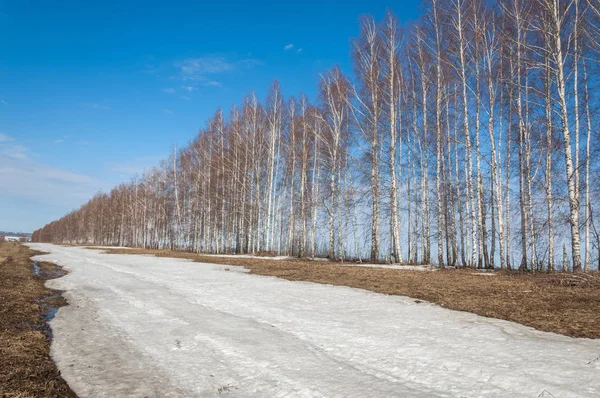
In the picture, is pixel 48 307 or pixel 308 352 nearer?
pixel 308 352

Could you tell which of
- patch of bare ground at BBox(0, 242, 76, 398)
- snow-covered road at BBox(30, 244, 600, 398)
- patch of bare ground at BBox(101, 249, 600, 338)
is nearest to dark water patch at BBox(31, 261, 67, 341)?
patch of bare ground at BBox(0, 242, 76, 398)

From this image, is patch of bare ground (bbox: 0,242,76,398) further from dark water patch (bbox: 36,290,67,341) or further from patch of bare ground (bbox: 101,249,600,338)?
patch of bare ground (bbox: 101,249,600,338)

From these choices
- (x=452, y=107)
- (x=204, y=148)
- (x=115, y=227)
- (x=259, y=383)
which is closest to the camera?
(x=259, y=383)

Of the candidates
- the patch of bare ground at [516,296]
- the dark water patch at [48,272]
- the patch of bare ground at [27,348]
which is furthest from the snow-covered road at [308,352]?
the dark water patch at [48,272]

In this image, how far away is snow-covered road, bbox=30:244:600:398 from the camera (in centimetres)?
317

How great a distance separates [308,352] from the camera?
164 inches

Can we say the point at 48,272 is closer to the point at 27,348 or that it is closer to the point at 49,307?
→ the point at 49,307

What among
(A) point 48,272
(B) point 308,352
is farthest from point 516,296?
(A) point 48,272

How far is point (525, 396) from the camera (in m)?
2.94

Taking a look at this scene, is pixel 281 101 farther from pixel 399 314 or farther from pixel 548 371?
pixel 548 371

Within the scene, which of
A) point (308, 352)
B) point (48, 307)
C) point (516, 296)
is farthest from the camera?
point (516, 296)

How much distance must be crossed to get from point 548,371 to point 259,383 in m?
2.91

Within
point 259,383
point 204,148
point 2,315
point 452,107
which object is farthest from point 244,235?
point 259,383

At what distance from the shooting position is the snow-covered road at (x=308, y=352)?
317 centimetres
